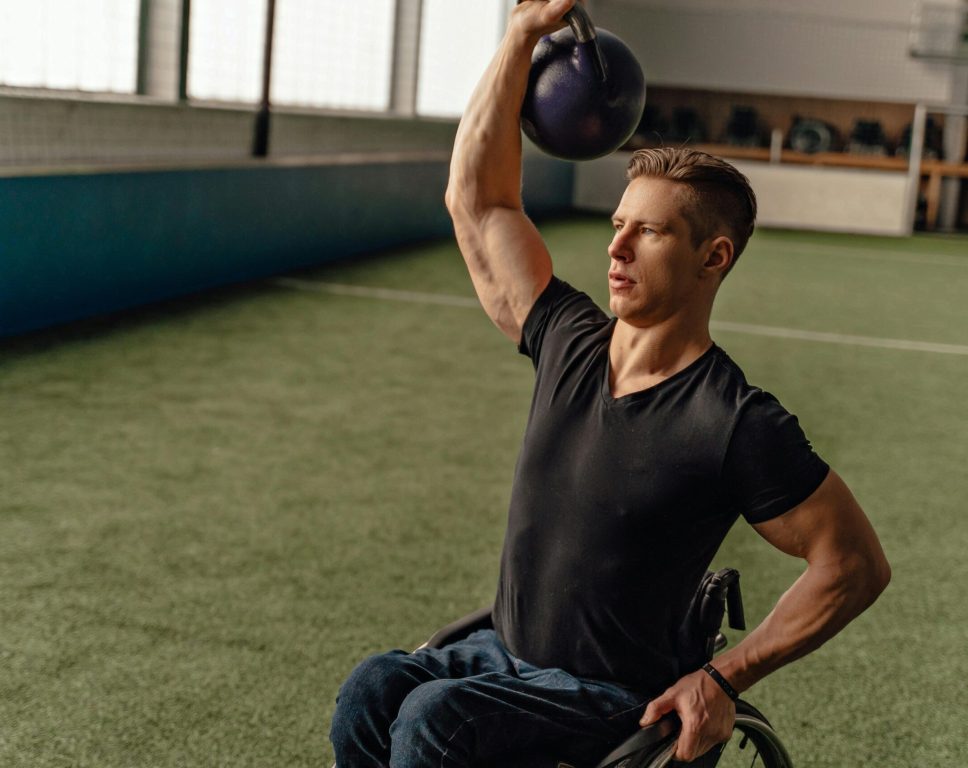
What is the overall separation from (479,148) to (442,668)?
0.75m

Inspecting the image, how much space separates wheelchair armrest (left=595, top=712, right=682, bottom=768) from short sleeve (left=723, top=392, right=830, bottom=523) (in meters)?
0.28

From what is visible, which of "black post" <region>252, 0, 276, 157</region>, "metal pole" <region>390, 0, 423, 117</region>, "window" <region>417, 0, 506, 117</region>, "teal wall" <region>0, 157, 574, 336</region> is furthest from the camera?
"window" <region>417, 0, 506, 117</region>

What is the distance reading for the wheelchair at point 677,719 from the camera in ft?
4.75

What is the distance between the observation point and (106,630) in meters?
2.66

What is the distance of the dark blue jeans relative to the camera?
142cm

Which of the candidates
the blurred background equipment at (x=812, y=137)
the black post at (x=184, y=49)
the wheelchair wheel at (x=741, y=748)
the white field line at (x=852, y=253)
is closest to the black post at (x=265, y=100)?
the black post at (x=184, y=49)

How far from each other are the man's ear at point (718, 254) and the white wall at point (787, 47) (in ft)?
47.2

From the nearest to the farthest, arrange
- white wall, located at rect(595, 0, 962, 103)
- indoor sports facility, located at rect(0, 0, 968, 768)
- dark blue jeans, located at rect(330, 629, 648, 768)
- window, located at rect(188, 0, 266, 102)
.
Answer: dark blue jeans, located at rect(330, 629, 648, 768)
indoor sports facility, located at rect(0, 0, 968, 768)
window, located at rect(188, 0, 266, 102)
white wall, located at rect(595, 0, 962, 103)

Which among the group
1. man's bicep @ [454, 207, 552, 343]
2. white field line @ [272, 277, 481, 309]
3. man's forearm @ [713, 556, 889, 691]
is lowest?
white field line @ [272, 277, 481, 309]

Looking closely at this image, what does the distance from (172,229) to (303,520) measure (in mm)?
3595

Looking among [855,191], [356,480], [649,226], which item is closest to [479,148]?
[649,226]

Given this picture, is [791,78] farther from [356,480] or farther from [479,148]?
[479,148]

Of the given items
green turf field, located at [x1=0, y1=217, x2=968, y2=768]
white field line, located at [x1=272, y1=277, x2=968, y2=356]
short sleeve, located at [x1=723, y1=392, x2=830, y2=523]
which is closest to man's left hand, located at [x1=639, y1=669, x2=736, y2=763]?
short sleeve, located at [x1=723, y1=392, x2=830, y2=523]

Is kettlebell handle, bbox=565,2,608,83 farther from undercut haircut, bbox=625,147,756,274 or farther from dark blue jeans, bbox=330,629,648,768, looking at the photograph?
dark blue jeans, bbox=330,629,648,768
